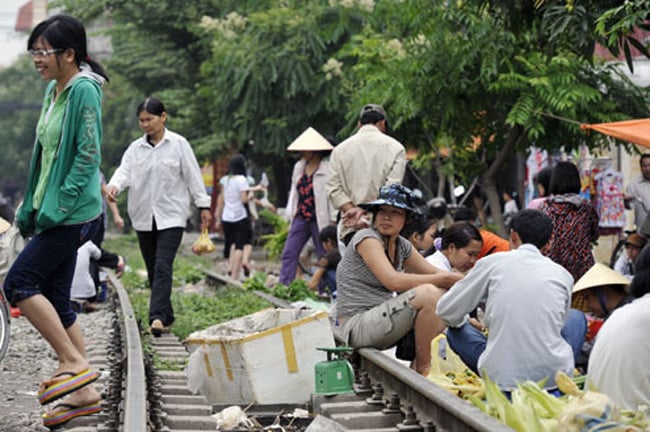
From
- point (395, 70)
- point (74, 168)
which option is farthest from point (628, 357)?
point (395, 70)

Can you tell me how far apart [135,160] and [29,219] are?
4283mm

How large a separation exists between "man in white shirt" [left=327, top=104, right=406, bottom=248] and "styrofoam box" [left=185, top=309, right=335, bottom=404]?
239cm

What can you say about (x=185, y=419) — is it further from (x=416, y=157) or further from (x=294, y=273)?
(x=416, y=157)

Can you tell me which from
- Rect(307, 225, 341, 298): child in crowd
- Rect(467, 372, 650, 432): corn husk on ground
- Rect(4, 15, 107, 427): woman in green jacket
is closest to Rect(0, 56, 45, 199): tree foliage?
Rect(307, 225, 341, 298): child in crowd

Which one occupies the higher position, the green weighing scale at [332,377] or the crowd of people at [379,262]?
the crowd of people at [379,262]

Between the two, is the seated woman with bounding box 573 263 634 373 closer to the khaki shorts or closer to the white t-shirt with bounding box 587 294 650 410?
the khaki shorts

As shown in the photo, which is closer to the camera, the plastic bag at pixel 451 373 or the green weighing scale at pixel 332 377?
the plastic bag at pixel 451 373

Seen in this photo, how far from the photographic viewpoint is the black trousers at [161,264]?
10.2 meters

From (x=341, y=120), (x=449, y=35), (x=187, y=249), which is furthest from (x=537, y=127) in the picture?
(x=187, y=249)

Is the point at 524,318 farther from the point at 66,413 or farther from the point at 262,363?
the point at 66,413

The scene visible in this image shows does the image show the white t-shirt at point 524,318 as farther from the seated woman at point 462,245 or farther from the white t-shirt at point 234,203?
the white t-shirt at point 234,203

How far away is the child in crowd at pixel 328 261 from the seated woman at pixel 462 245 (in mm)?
4363

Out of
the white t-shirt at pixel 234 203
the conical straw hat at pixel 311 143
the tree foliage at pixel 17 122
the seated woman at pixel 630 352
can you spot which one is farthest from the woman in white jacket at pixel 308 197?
the tree foliage at pixel 17 122

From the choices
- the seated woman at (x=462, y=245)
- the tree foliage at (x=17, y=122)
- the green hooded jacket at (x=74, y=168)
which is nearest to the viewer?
the green hooded jacket at (x=74, y=168)
